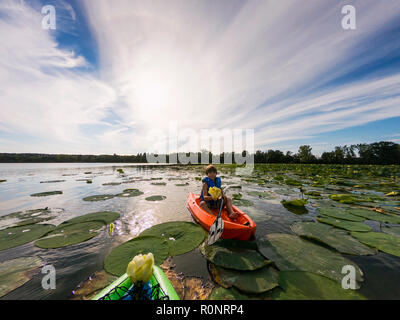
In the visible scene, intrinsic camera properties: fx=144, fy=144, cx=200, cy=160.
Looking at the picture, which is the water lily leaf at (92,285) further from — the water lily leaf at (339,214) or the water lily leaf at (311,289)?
the water lily leaf at (339,214)

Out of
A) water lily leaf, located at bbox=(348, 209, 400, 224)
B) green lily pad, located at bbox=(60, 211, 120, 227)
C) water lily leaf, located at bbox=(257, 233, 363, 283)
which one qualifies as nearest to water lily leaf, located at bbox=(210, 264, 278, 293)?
water lily leaf, located at bbox=(257, 233, 363, 283)

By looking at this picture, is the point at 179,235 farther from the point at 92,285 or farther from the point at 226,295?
the point at 226,295

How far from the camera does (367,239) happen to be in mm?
2879

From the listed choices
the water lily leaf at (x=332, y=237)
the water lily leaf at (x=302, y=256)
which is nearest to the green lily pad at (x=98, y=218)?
the water lily leaf at (x=302, y=256)

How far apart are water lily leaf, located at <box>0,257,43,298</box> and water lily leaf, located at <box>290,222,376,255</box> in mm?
4881

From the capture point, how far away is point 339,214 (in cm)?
412

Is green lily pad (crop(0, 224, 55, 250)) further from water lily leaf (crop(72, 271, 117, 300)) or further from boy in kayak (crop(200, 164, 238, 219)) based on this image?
boy in kayak (crop(200, 164, 238, 219))

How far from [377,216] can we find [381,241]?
1665 millimetres

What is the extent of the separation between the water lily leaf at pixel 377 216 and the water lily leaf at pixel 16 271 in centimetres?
721

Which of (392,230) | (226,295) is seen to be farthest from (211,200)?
(392,230)
